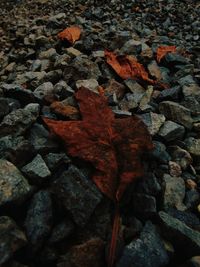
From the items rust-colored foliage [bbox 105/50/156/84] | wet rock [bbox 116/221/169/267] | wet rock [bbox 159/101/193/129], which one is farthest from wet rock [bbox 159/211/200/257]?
rust-colored foliage [bbox 105/50/156/84]

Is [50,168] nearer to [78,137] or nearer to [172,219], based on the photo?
[78,137]

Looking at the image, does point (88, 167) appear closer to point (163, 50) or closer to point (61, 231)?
point (61, 231)

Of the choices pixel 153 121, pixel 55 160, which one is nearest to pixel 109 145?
pixel 55 160

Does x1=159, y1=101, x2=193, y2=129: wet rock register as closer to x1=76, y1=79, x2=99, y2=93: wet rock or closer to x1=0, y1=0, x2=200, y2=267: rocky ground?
x1=0, y1=0, x2=200, y2=267: rocky ground

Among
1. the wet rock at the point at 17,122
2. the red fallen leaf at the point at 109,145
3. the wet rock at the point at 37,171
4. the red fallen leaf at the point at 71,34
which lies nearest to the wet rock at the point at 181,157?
the red fallen leaf at the point at 109,145

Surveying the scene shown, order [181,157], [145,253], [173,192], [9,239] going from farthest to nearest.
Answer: [181,157], [173,192], [145,253], [9,239]

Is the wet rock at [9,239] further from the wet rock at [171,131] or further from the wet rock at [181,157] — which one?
the wet rock at [171,131]
